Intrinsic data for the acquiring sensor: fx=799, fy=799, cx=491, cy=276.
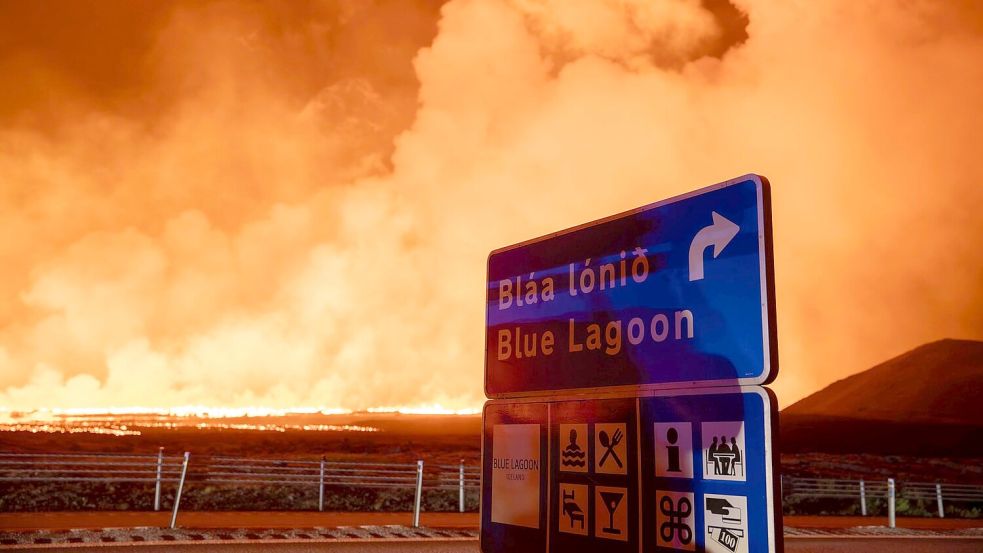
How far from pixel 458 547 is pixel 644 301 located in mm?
10392

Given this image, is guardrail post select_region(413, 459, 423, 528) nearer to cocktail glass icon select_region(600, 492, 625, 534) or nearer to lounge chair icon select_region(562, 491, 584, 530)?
lounge chair icon select_region(562, 491, 584, 530)

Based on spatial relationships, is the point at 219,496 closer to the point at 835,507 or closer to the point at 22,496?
the point at 22,496

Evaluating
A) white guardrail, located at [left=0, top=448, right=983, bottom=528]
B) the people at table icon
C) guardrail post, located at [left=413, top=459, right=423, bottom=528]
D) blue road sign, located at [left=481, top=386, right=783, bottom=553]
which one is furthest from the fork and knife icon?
guardrail post, located at [left=413, top=459, right=423, bottom=528]

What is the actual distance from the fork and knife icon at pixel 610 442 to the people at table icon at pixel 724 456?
35 centimetres

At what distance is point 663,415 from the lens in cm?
229

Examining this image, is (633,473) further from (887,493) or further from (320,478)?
(887,493)

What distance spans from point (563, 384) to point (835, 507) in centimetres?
2554

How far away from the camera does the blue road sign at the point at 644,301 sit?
6.97 feet

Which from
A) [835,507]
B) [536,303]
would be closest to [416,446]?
[835,507]

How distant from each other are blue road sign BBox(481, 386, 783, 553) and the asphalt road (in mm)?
9227

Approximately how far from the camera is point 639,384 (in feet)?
7.95

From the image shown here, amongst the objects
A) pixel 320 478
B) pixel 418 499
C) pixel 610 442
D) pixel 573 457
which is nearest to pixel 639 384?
pixel 610 442

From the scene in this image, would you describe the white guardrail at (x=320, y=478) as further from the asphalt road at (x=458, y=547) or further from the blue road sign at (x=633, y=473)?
the blue road sign at (x=633, y=473)

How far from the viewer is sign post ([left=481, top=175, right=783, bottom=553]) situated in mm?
2068
